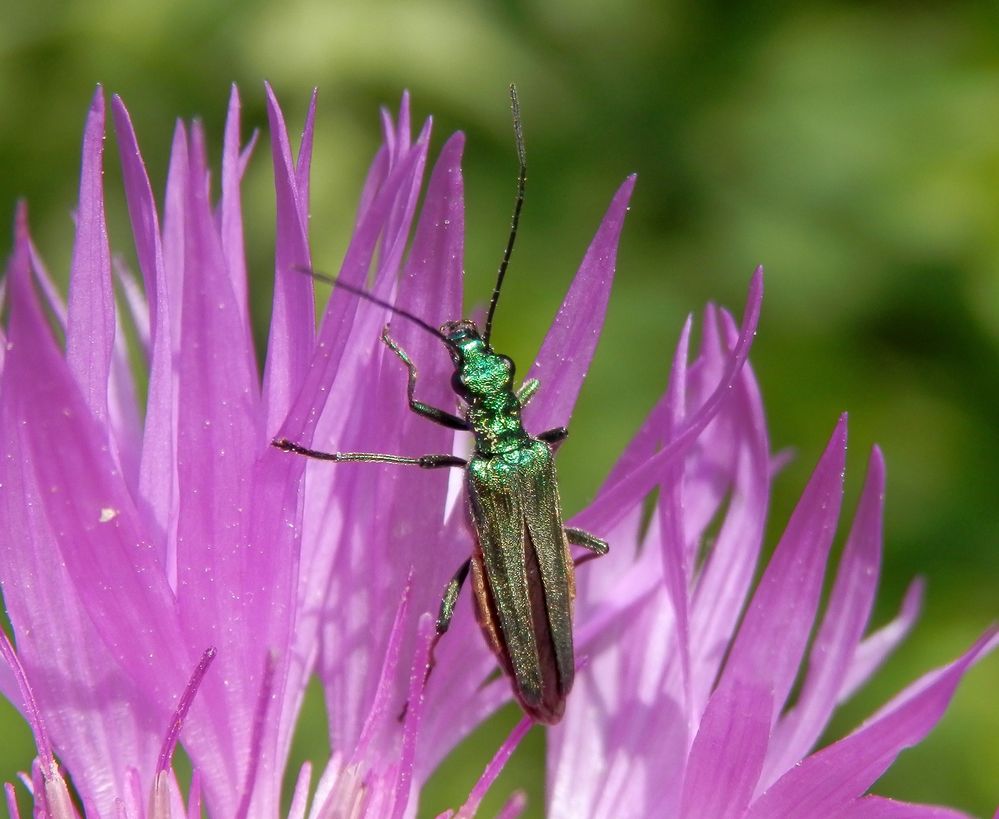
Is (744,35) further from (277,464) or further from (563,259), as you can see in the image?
(277,464)

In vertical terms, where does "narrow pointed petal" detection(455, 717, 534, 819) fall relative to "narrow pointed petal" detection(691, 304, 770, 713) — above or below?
below

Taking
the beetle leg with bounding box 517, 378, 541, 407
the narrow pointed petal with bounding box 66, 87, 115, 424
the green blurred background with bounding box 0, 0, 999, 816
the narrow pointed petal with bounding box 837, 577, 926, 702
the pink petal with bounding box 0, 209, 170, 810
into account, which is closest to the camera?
the pink petal with bounding box 0, 209, 170, 810

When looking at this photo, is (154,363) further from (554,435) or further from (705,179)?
(705,179)

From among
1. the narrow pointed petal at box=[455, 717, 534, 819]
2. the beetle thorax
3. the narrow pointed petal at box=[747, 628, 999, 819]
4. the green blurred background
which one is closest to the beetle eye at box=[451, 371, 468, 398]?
the beetle thorax

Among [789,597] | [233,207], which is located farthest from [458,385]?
[789,597]

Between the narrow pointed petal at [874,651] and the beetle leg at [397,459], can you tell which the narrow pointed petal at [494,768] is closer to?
the beetle leg at [397,459]

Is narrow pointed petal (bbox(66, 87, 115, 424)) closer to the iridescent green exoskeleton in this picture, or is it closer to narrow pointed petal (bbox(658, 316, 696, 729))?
the iridescent green exoskeleton

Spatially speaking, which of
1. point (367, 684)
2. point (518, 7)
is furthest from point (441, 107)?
point (367, 684)
